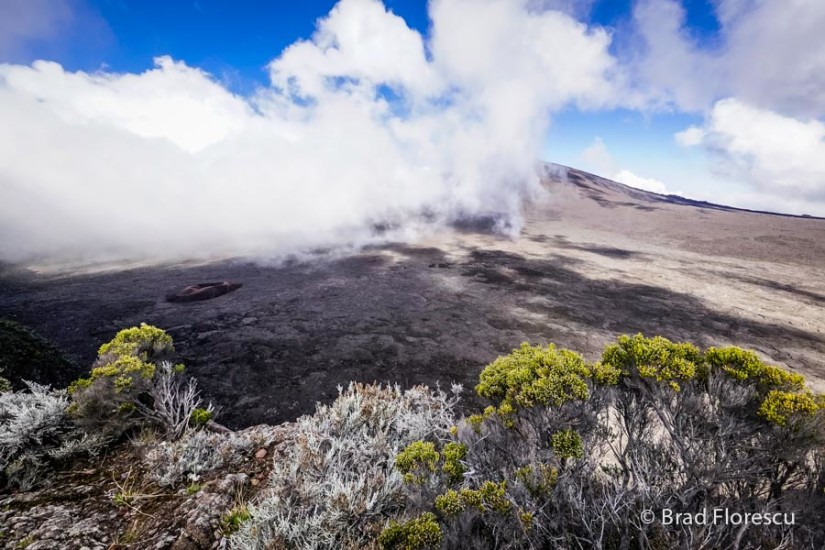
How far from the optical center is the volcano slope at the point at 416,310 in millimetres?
8672

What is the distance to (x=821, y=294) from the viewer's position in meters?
14.0

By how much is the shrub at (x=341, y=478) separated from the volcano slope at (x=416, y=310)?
9.63 ft

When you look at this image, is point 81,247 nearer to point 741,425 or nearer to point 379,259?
point 379,259

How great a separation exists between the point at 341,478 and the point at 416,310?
29.3 ft

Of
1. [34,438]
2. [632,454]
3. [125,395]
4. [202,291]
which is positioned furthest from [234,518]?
[202,291]

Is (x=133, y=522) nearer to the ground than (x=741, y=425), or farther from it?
nearer to the ground

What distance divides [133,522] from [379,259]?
17.6m

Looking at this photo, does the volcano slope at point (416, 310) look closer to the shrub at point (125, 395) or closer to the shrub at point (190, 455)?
the shrub at point (125, 395)

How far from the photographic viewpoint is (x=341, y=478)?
3660 millimetres

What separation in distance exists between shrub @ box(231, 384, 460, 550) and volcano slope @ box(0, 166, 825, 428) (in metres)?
2.94

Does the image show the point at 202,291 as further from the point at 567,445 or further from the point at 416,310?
the point at 567,445

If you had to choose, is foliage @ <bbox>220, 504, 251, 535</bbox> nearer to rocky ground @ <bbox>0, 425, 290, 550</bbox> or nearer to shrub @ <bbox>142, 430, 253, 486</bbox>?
rocky ground @ <bbox>0, 425, 290, 550</bbox>

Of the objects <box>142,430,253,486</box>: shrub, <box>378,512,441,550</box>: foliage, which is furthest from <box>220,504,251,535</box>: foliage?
<box>378,512,441,550</box>: foliage

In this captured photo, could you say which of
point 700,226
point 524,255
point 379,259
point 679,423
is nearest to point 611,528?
point 679,423
